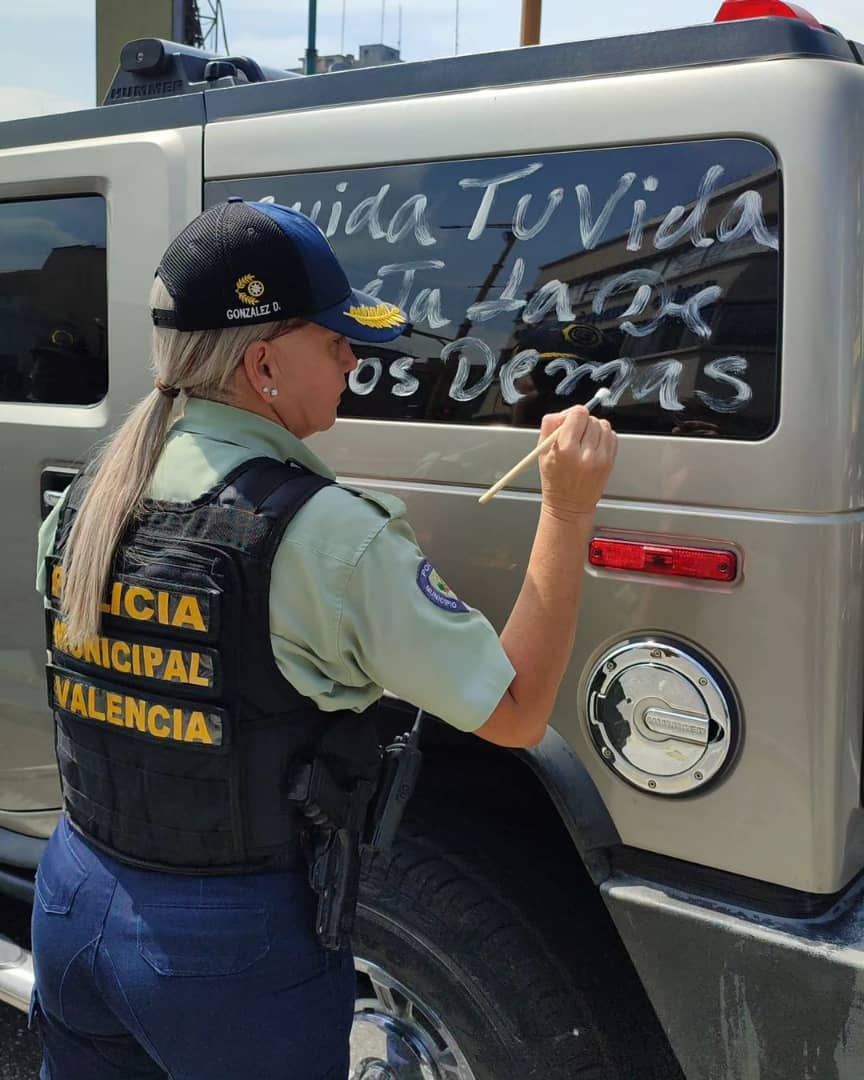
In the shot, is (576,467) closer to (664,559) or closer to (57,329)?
(664,559)

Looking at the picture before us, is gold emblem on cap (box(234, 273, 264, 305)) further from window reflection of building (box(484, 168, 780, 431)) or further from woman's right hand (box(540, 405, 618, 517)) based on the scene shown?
window reflection of building (box(484, 168, 780, 431))

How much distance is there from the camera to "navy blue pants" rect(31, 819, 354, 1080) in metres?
1.35

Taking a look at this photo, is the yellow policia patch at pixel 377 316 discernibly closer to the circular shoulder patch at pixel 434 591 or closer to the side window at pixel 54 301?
the circular shoulder patch at pixel 434 591

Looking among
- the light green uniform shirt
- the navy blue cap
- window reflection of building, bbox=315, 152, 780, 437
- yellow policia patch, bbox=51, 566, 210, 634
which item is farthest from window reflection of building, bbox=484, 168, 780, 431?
yellow policia patch, bbox=51, 566, 210, 634

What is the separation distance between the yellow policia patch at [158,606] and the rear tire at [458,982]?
2.72 ft

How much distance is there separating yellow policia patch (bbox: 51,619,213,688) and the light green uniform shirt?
4.0 inches

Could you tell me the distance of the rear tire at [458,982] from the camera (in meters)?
1.81

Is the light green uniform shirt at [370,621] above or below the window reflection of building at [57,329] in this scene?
below

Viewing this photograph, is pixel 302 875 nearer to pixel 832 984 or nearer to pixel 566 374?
pixel 832 984

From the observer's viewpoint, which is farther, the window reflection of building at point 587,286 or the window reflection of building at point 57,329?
the window reflection of building at point 57,329

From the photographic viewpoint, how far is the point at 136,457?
1445mm

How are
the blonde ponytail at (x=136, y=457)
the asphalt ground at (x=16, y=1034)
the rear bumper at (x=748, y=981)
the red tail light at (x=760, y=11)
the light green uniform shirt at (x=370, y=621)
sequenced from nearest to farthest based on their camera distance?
the light green uniform shirt at (x=370, y=621), the blonde ponytail at (x=136, y=457), the rear bumper at (x=748, y=981), the red tail light at (x=760, y=11), the asphalt ground at (x=16, y=1034)

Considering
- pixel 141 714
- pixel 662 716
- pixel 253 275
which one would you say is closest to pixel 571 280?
pixel 253 275

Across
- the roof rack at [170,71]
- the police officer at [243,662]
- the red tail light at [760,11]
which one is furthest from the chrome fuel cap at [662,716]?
the roof rack at [170,71]
